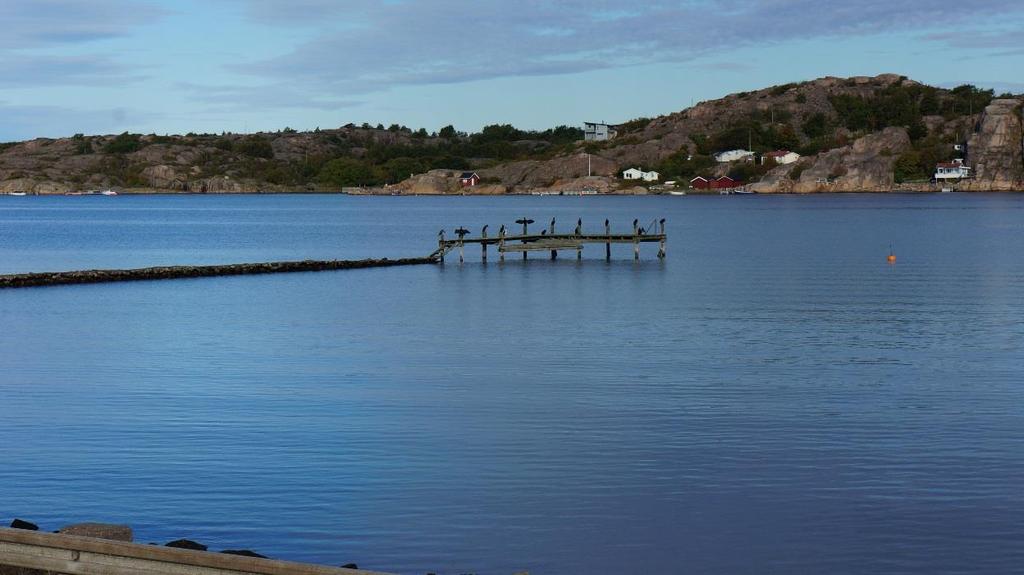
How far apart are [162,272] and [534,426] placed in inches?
1616

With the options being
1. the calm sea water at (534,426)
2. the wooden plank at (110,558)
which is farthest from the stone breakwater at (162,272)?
the wooden plank at (110,558)

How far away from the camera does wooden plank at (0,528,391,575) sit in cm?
983

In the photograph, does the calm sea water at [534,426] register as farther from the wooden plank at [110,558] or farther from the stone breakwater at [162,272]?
the wooden plank at [110,558]

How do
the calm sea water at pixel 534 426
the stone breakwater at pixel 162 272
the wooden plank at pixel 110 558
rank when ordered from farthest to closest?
the stone breakwater at pixel 162 272 → the calm sea water at pixel 534 426 → the wooden plank at pixel 110 558

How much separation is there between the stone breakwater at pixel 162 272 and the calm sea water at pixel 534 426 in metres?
3.22

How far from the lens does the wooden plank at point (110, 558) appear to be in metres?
9.83

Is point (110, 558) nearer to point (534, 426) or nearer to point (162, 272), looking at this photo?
point (534, 426)

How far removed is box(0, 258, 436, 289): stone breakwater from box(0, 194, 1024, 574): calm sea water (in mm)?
3224

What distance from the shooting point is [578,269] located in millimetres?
68000

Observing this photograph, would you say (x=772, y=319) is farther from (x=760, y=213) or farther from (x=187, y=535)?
(x=760, y=213)

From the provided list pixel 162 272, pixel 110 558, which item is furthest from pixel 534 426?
pixel 162 272

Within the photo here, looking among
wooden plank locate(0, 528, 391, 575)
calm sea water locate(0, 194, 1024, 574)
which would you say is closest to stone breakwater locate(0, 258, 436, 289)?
calm sea water locate(0, 194, 1024, 574)

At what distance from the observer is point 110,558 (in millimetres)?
10070

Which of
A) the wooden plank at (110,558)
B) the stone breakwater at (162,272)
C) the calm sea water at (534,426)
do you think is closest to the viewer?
the wooden plank at (110,558)
